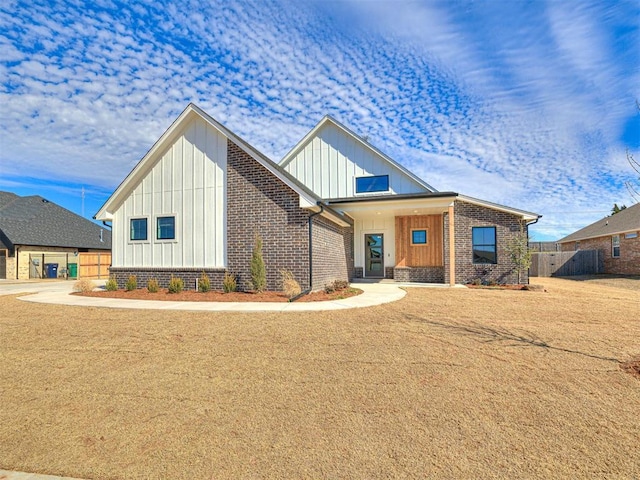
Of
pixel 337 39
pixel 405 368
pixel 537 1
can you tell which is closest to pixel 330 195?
pixel 337 39

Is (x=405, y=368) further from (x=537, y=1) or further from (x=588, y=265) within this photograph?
(x=588, y=265)

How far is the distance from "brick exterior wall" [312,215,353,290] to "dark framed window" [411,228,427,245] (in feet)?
10.4

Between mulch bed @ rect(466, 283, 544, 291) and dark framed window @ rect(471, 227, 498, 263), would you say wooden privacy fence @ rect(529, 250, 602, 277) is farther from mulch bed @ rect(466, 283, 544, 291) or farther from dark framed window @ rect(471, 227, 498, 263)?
mulch bed @ rect(466, 283, 544, 291)

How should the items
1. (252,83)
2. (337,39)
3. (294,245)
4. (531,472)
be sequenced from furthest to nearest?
1. (252,83)
2. (294,245)
3. (337,39)
4. (531,472)

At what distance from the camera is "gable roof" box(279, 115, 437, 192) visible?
16.4m

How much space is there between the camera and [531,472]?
2316mm

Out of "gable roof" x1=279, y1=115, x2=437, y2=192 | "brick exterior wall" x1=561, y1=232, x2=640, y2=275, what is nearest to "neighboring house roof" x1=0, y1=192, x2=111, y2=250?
"gable roof" x1=279, y1=115, x2=437, y2=192

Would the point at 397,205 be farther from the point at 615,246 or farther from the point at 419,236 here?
the point at 615,246

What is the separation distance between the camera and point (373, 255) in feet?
55.5

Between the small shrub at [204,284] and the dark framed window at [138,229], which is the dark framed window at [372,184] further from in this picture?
the dark framed window at [138,229]

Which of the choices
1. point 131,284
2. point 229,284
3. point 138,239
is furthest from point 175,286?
point 138,239

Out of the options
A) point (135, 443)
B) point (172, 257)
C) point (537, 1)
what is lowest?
point (135, 443)

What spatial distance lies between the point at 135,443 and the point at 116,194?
12508 mm

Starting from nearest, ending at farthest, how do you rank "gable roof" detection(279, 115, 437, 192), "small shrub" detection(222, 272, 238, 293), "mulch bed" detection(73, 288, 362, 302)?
"mulch bed" detection(73, 288, 362, 302)
"small shrub" detection(222, 272, 238, 293)
"gable roof" detection(279, 115, 437, 192)
